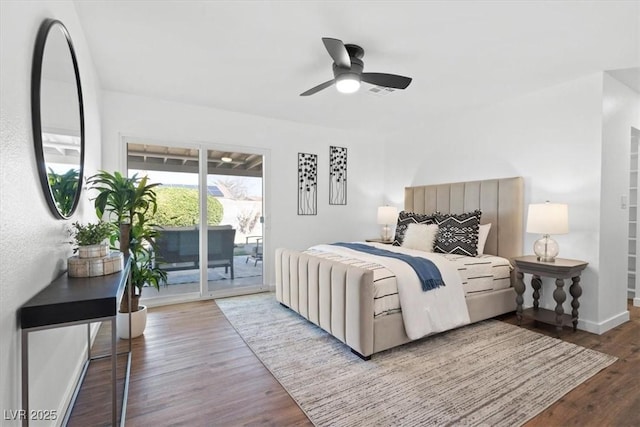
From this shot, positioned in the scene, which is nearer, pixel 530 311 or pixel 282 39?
pixel 282 39

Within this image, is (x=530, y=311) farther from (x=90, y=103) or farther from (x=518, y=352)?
(x=90, y=103)

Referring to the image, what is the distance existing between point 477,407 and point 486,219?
2.54 meters

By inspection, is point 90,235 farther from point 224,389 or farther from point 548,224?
point 548,224

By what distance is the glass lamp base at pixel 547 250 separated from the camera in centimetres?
305

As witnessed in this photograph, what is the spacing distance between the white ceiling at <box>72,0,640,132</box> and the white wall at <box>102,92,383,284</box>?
0.29 m

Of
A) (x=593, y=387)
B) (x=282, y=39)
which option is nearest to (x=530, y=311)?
(x=593, y=387)

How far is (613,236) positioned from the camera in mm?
3154

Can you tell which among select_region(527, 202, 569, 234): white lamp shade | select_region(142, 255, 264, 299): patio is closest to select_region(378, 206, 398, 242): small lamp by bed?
select_region(142, 255, 264, 299): patio

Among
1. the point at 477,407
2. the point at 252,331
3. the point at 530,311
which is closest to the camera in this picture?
the point at 477,407

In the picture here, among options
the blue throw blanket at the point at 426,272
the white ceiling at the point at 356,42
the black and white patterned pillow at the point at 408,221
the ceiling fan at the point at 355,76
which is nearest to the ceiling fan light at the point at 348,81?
the ceiling fan at the point at 355,76

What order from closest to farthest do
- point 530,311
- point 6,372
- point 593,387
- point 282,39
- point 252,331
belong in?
1. point 6,372
2. point 593,387
3. point 282,39
4. point 252,331
5. point 530,311

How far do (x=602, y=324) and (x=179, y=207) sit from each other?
4.80 meters

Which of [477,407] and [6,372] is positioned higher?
[6,372]

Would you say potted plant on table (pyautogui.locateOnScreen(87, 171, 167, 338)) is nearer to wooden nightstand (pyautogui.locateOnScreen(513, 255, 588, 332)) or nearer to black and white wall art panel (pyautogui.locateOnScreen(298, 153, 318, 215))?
black and white wall art panel (pyautogui.locateOnScreen(298, 153, 318, 215))
